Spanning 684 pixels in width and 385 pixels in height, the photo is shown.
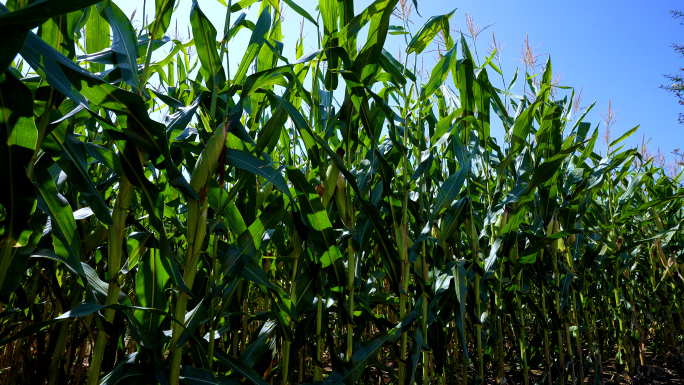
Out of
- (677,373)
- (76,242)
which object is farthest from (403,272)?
(677,373)

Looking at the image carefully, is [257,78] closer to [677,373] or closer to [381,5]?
[381,5]

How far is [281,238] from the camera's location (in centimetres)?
147

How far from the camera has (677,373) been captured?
293cm

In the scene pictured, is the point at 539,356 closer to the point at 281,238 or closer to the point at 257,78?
the point at 281,238

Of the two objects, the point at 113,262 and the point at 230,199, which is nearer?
the point at 113,262

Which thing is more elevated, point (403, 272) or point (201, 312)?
point (403, 272)

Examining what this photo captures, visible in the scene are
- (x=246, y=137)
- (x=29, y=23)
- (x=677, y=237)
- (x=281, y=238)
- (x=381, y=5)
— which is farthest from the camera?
(x=677, y=237)

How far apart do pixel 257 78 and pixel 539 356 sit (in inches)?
92.0

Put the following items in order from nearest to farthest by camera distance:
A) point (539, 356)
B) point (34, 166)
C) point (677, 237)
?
point (34, 166) < point (539, 356) < point (677, 237)

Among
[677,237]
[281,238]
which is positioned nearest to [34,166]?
[281,238]

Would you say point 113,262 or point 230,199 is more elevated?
point 230,199

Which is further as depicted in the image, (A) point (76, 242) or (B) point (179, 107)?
(B) point (179, 107)

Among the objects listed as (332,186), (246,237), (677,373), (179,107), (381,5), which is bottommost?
(677,373)

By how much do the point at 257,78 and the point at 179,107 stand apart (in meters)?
0.22
